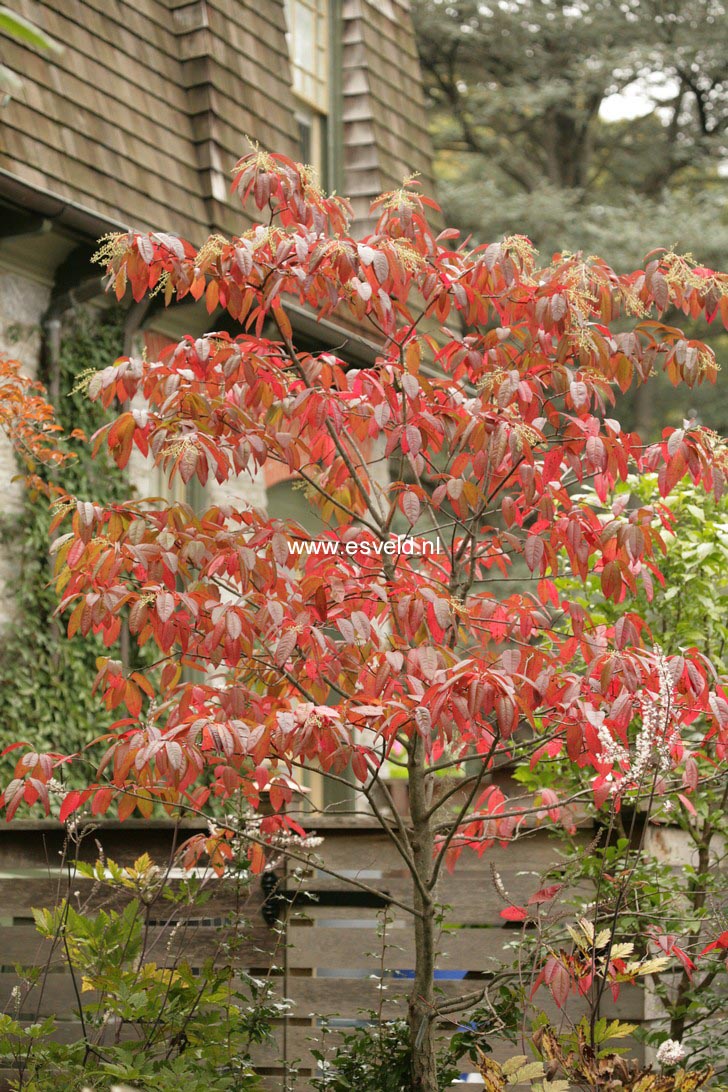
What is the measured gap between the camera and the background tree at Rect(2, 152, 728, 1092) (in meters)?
3.51

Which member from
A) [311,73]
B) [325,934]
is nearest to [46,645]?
[325,934]

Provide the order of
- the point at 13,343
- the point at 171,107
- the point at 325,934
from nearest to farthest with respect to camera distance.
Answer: the point at 325,934
the point at 13,343
the point at 171,107

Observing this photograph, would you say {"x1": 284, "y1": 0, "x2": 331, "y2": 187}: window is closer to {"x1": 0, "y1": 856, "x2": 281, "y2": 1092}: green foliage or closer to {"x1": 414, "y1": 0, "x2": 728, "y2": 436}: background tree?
{"x1": 414, "y1": 0, "x2": 728, "y2": 436}: background tree

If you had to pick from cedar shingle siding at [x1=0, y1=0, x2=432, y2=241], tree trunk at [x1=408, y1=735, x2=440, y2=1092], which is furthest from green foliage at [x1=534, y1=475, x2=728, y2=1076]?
cedar shingle siding at [x1=0, y1=0, x2=432, y2=241]

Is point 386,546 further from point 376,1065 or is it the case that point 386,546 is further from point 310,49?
point 310,49

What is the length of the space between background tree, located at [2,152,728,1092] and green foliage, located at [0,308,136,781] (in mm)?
2767

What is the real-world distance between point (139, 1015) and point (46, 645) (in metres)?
3.29

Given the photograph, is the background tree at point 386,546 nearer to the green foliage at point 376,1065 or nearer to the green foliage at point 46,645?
the green foliage at point 376,1065

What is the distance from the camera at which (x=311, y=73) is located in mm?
10305

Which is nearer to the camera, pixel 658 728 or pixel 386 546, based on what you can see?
pixel 658 728

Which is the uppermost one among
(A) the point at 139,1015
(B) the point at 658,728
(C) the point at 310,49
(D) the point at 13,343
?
(C) the point at 310,49

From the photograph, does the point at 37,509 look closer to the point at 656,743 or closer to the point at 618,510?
the point at 618,510

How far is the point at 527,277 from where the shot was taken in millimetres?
4039

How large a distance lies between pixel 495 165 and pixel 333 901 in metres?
16.4
